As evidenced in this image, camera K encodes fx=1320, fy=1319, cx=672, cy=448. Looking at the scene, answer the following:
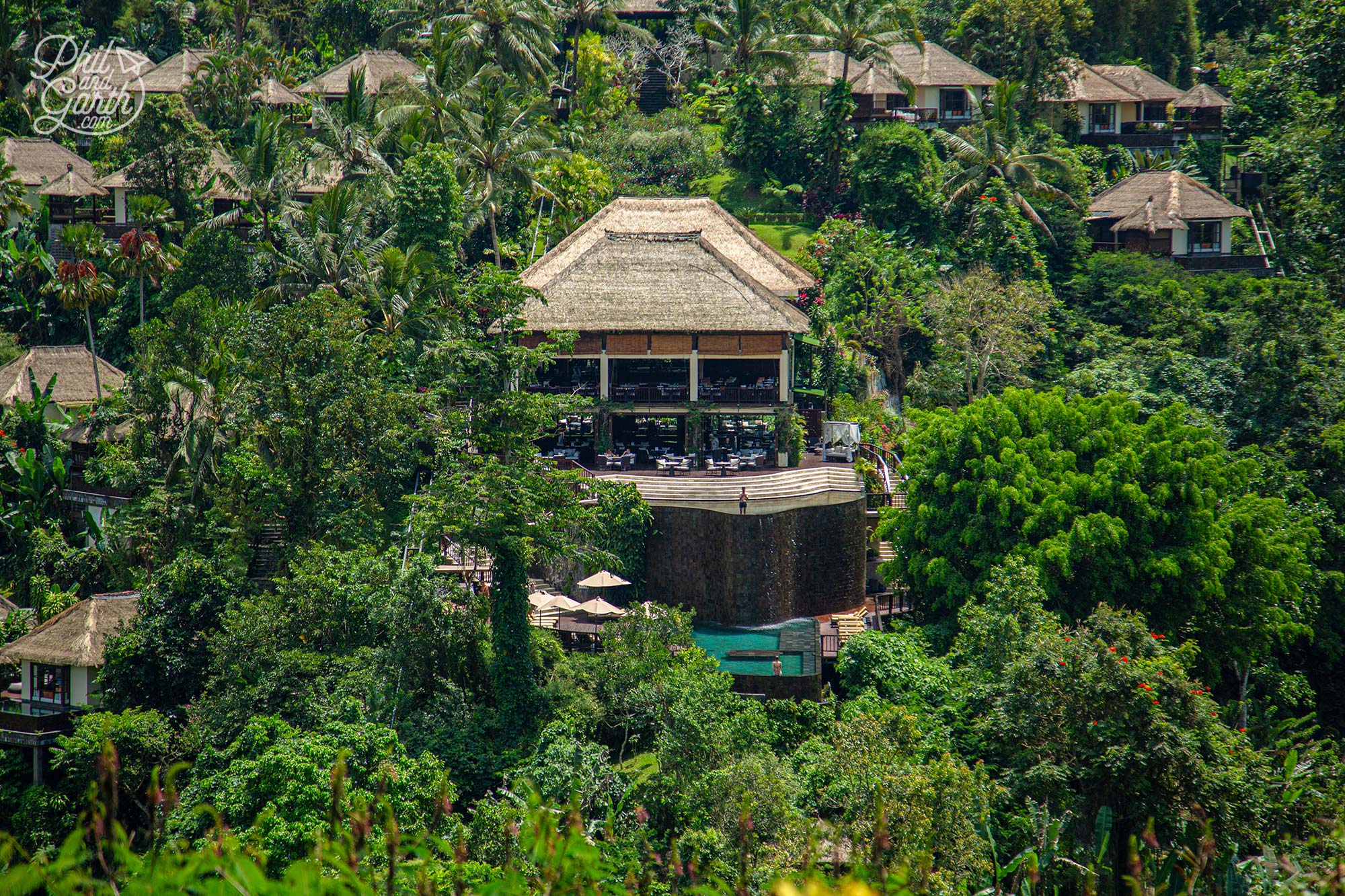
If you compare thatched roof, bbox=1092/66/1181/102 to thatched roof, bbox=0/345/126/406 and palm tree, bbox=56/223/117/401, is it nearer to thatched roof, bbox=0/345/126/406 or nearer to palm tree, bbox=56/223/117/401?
palm tree, bbox=56/223/117/401

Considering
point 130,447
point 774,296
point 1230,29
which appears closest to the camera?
point 130,447

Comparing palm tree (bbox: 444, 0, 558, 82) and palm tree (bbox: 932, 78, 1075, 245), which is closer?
palm tree (bbox: 932, 78, 1075, 245)

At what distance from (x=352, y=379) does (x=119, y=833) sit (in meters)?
24.6

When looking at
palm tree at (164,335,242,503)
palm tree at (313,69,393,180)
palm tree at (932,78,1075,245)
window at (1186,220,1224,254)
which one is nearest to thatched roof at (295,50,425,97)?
palm tree at (313,69,393,180)

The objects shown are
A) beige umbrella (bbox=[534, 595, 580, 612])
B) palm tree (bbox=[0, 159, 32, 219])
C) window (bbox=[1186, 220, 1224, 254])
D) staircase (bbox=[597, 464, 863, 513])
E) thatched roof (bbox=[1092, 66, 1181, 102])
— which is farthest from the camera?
thatched roof (bbox=[1092, 66, 1181, 102])

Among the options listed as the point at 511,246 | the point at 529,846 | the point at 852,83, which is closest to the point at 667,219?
the point at 511,246

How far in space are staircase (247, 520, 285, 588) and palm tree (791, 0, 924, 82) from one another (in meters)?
32.2

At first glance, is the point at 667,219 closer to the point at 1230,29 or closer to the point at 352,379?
the point at 352,379

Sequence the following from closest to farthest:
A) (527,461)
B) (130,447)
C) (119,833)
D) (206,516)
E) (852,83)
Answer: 1. (119,833)
2. (527,461)
3. (206,516)
4. (130,447)
5. (852,83)

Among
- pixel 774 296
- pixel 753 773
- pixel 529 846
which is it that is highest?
pixel 774 296

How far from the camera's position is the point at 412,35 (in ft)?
205

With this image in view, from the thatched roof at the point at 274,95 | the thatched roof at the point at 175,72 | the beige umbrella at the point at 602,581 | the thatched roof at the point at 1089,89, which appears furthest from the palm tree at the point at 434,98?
the thatched roof at the point at 1089,89

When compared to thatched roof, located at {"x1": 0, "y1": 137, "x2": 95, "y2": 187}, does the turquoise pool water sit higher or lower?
lower

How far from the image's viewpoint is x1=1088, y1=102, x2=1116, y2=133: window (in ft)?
200
